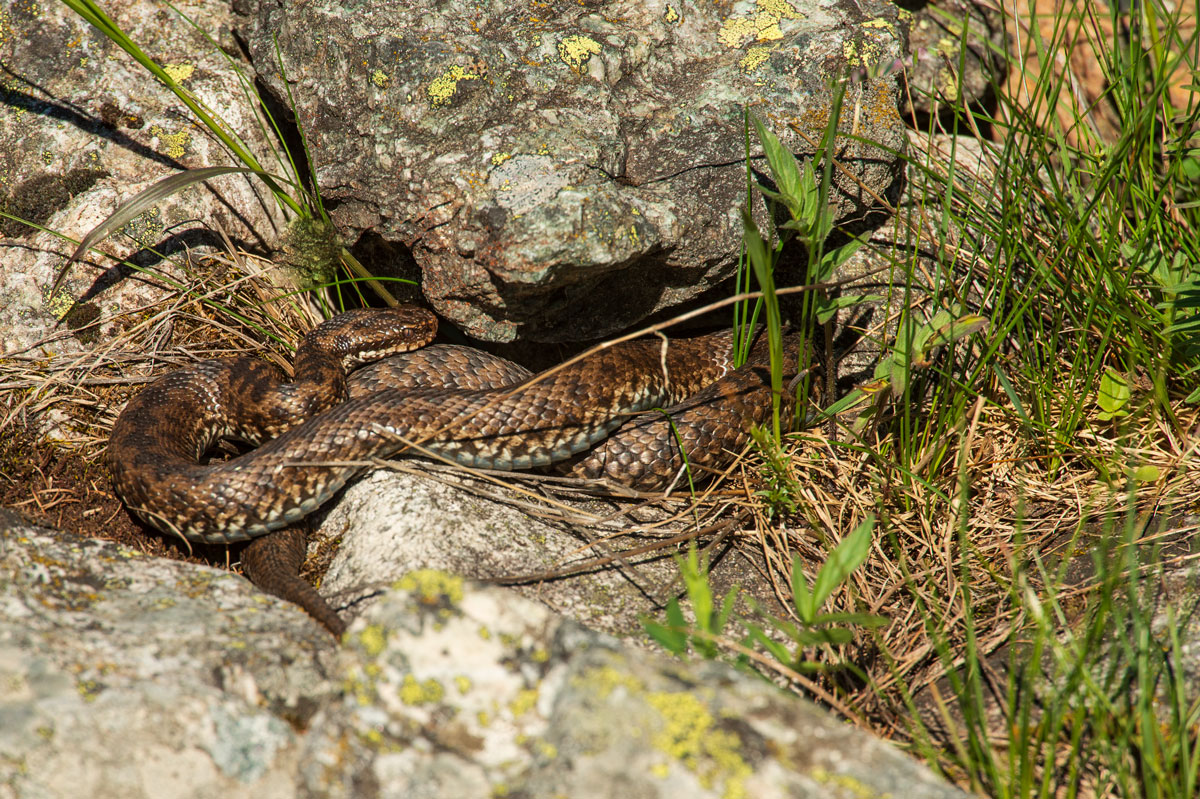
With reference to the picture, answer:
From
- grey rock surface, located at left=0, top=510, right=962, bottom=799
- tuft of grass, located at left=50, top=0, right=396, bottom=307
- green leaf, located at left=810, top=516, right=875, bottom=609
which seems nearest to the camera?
grey rock surface, located at left=0, top=510, right=962, bottom=799

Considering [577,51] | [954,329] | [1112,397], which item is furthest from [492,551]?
[1112,397]

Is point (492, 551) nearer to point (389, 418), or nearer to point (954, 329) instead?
point (389, 418)

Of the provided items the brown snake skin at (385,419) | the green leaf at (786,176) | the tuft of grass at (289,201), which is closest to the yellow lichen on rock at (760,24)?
the green leaf at (786,176)

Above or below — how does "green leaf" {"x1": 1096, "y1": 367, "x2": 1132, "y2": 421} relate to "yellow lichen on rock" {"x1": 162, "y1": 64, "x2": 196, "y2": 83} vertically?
below

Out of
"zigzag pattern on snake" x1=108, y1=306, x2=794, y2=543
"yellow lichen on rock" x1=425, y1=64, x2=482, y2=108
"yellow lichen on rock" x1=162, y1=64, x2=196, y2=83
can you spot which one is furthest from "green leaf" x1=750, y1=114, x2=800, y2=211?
"yellow lichen on rock" x1=162, y1=64, x2=196, y2=83

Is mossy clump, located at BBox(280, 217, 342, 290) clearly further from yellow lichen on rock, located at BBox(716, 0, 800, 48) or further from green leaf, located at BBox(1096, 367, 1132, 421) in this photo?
green leaf, located at BBox(1096, 367, 1132, 421)

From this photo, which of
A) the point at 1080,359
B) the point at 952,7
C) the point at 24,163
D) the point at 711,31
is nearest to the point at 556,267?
the point at 711,31

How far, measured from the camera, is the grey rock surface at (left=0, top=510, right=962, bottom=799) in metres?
2.10

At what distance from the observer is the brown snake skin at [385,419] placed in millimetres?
4133

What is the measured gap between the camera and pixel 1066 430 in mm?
4105

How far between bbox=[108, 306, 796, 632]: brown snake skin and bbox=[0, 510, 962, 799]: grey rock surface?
1218mm

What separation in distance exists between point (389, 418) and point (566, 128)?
6.53 ft

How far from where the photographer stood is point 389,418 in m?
4.41

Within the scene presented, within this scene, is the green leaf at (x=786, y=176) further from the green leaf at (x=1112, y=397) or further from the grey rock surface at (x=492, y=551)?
the green leaf at (x=1112, y=397)
